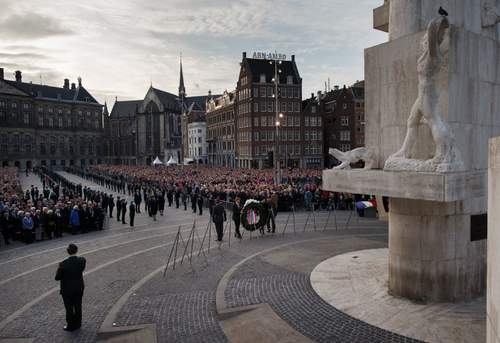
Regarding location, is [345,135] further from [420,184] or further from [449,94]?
[420,184]

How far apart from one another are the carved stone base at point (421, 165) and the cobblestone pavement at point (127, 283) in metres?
5.23

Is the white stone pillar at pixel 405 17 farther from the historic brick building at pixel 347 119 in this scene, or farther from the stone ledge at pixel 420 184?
the historic brick building at pixel 347 119

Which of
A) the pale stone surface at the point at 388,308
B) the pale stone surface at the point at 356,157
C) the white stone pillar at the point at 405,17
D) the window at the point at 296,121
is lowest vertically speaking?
the pale stone surface at the point at 388,308

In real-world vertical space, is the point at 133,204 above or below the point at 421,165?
below

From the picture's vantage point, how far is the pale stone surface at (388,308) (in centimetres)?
738

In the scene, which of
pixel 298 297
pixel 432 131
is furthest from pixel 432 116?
pixel 298 297

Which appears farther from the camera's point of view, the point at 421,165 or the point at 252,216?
the point at 252,216

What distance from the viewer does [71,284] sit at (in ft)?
27.0

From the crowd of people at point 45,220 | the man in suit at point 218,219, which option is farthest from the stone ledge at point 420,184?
the crowd of people at point 45,220

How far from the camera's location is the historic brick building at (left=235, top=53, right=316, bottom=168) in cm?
7125

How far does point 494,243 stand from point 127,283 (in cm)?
1011

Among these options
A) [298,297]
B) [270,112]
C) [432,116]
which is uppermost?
[270,112]

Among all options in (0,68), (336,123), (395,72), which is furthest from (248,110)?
(0,68)

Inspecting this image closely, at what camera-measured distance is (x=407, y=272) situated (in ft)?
29.8
